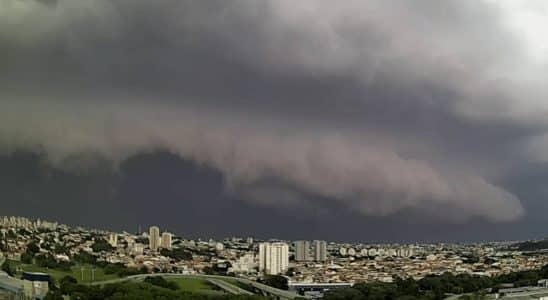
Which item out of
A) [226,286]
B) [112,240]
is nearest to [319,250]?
[112,240]

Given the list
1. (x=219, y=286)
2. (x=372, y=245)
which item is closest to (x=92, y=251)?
(x=219, y=286)

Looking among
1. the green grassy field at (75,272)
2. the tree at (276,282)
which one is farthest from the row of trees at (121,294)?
the tree at (276,282)

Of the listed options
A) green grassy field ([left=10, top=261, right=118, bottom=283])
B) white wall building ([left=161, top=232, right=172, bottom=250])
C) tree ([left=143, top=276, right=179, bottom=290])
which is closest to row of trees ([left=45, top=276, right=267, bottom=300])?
tree ([left=143, top=276, right=179, bottom=290])

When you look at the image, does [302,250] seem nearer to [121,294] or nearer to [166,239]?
[166,239]

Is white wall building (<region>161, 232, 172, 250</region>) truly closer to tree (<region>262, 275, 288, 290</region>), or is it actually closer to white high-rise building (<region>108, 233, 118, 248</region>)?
white high-rise building (<region>108, 233, 118, 248</region>)

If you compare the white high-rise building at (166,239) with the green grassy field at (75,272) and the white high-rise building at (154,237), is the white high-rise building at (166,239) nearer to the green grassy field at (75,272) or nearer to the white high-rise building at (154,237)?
the white high-rise building at (154,237)

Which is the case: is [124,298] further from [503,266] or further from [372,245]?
[372,245]

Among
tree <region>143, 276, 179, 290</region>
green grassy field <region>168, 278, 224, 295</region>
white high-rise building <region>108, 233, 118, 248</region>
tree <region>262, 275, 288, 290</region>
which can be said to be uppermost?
white high-rise building <region>108, 233, 118, 248</region>
